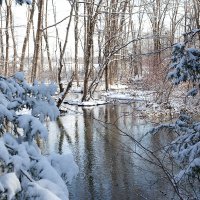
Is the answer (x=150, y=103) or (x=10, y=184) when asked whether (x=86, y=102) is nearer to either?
(x=150, y=103)

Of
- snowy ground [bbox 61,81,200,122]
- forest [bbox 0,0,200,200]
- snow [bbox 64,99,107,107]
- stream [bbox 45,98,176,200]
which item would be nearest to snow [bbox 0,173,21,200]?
forest [bbox 0,0,200,200]

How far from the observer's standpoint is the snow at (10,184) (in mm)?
1726

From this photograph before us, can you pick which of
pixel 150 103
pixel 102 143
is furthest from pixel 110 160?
pixel 150 103

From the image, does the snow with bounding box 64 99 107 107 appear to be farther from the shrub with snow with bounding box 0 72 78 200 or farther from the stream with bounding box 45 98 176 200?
the shrub with snow with bounding box 0 72 78 200

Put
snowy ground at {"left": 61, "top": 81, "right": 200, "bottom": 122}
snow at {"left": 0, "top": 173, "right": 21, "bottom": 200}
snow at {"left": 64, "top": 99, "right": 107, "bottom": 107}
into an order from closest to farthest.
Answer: snow at {"left": 0, "top": 173, "right": 21, "bottom": 200} < snowy ground at {"left": 61, "top": 81, "right": 200, "bottom": 122} < snow at {"left": 64, "top": 99, "right": 107, "bottom": 107}

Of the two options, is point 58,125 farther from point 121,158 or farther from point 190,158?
point 190,158

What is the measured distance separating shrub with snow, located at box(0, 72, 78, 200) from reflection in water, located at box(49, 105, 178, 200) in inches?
50.1

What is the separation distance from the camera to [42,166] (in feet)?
7.13

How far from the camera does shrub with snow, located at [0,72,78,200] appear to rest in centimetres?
179

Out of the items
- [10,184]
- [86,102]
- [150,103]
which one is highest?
[10,184]

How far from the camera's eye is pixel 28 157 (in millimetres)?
2164

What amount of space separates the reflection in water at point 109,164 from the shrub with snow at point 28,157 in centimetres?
127

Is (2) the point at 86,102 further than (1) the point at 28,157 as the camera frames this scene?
Yes

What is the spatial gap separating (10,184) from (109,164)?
24.2 ft
